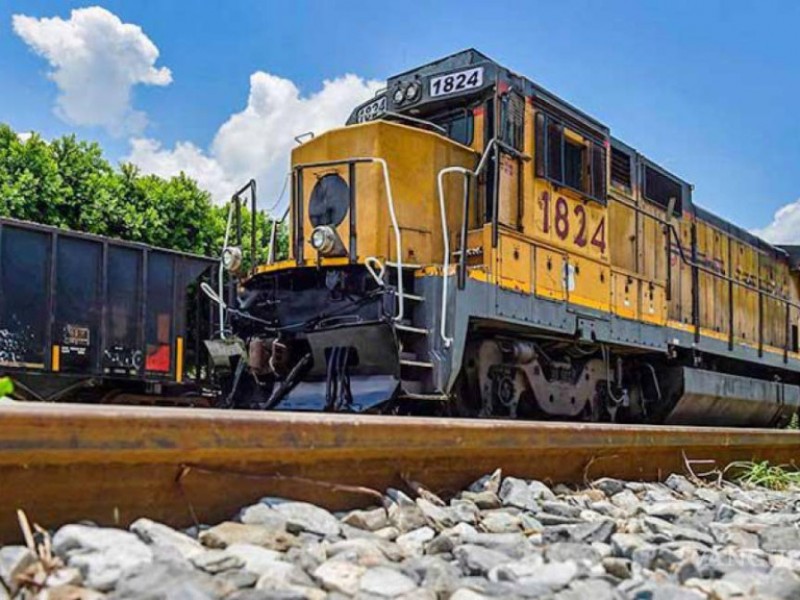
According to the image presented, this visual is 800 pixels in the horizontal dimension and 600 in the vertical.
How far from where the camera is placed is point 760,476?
16.6 ft

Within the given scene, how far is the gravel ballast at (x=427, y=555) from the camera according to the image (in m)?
1.73

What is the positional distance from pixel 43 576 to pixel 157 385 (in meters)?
8.10

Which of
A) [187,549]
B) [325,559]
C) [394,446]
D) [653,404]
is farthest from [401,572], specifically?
[653,404]

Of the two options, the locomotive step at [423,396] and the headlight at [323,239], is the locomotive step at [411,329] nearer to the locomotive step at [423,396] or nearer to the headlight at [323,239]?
the locomotive step at [423,396]

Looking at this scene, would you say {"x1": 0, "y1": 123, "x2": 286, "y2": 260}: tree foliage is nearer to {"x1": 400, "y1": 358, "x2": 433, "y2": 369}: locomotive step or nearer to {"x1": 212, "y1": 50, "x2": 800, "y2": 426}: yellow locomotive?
{"x1": 212, "y1": 50, "x2": 800, "y2": 426}: yellow locomotive

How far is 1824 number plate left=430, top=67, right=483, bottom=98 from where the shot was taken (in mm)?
6625

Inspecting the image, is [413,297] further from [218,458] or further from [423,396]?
[218,458]

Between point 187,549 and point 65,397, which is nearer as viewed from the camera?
point 187,549

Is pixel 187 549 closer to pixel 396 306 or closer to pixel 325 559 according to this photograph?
pixel 325 559

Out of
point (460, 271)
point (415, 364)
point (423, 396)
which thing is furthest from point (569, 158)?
point (423, 396)

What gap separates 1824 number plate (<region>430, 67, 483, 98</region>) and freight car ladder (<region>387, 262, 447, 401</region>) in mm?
1977

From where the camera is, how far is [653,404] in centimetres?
857

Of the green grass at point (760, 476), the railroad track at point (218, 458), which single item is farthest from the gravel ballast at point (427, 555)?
the green grass at point (760, 476)

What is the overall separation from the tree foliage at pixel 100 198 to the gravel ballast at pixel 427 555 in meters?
10.9
